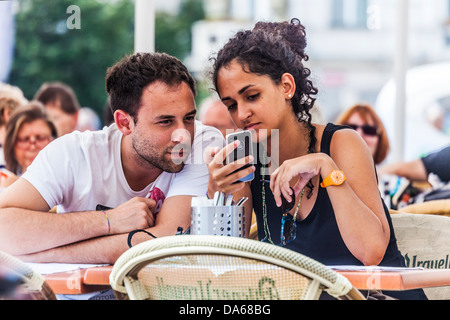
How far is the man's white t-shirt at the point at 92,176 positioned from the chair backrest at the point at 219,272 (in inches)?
32.5

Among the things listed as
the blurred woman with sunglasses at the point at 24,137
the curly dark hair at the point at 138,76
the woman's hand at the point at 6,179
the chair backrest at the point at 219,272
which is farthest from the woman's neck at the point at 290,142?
the blurred woman with sunglasses at the point at 24,137

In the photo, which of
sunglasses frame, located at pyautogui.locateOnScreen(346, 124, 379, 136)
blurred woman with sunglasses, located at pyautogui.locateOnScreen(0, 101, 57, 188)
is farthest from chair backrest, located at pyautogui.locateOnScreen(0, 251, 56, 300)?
sunglasses frame, located at pyautogui.locateOnScreen(346, 124, 379, 136)

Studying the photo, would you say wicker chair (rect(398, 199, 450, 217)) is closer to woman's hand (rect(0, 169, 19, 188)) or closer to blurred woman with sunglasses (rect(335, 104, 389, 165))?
blurred woman with sunglasses (rect(335, 104, 389, 165))

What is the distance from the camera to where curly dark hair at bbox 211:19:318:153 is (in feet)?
7.50

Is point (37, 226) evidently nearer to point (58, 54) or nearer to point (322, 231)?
point (322, 231)

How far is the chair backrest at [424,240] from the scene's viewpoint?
2.37m

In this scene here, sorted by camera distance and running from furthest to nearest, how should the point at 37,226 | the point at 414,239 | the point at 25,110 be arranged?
the point at 25,110 < the point at 414,239 < the point at 37,226

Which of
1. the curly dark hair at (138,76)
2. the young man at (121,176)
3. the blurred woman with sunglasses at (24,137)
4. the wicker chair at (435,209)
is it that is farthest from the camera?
the blurred woman with sunglasses at (24,137)

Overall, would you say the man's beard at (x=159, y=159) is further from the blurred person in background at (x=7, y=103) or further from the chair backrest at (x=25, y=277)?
the blurred person in background at (x=7, y=103)

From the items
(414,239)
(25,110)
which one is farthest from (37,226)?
(25,110)

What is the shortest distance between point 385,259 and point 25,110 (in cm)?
265

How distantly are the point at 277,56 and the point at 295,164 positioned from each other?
0.52 metres

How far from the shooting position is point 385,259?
87.2 inches

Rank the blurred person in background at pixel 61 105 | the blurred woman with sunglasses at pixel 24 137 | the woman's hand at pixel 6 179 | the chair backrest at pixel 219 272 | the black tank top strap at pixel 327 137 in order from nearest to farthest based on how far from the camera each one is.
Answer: the chair backrest at pixel 219 272
the black tank top strap at pixel 327 137
the woman's hand at pixel 6 179
the blurred woman with sunglasses at pixel 24 137
the blurred person in background at pixel 61 105
